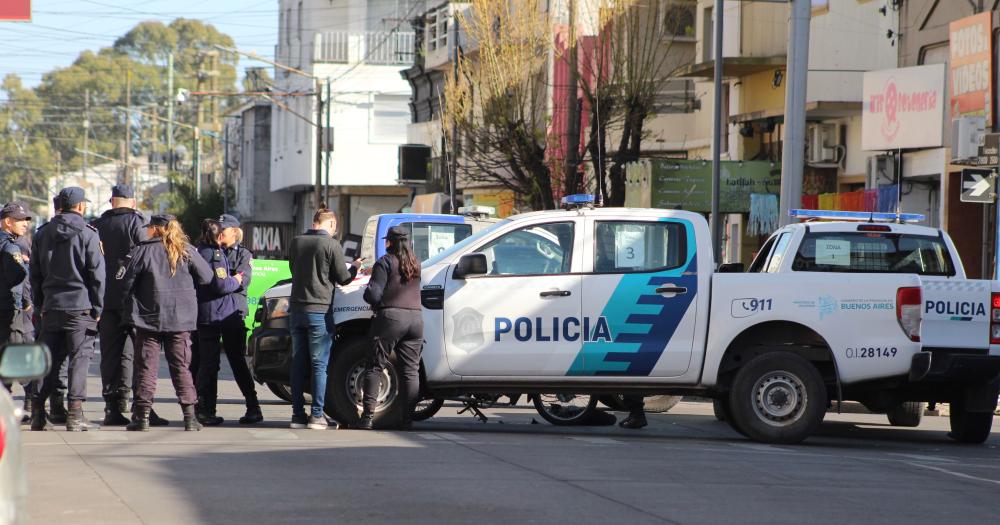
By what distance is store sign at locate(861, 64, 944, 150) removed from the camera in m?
24.7

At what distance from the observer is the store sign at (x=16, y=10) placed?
20328 mm

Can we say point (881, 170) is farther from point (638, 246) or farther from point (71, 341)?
point (71, 341)

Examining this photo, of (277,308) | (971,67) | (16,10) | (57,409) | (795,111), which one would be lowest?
(57,409)

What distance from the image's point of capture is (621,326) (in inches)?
513

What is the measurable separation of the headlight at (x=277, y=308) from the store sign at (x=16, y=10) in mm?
8080

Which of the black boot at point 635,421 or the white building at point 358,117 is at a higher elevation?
the white building at point 358,117

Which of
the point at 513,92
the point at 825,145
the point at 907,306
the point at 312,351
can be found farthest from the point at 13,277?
the point at 513,92

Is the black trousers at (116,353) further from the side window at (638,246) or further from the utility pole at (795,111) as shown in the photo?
the utility pole at (795,111)

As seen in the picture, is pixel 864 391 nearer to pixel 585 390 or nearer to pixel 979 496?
pixel 585 390

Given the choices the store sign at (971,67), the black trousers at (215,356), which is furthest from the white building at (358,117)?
the black trousers at (215,356)

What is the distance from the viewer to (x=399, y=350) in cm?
1292

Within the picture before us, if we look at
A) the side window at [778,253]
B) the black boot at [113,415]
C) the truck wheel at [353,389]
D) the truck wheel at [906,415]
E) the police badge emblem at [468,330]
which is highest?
the side window at [778,253]

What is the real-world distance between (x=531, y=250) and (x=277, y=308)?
94.4 inches

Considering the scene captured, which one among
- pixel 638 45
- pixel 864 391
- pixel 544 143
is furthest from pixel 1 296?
pixel 544 143
